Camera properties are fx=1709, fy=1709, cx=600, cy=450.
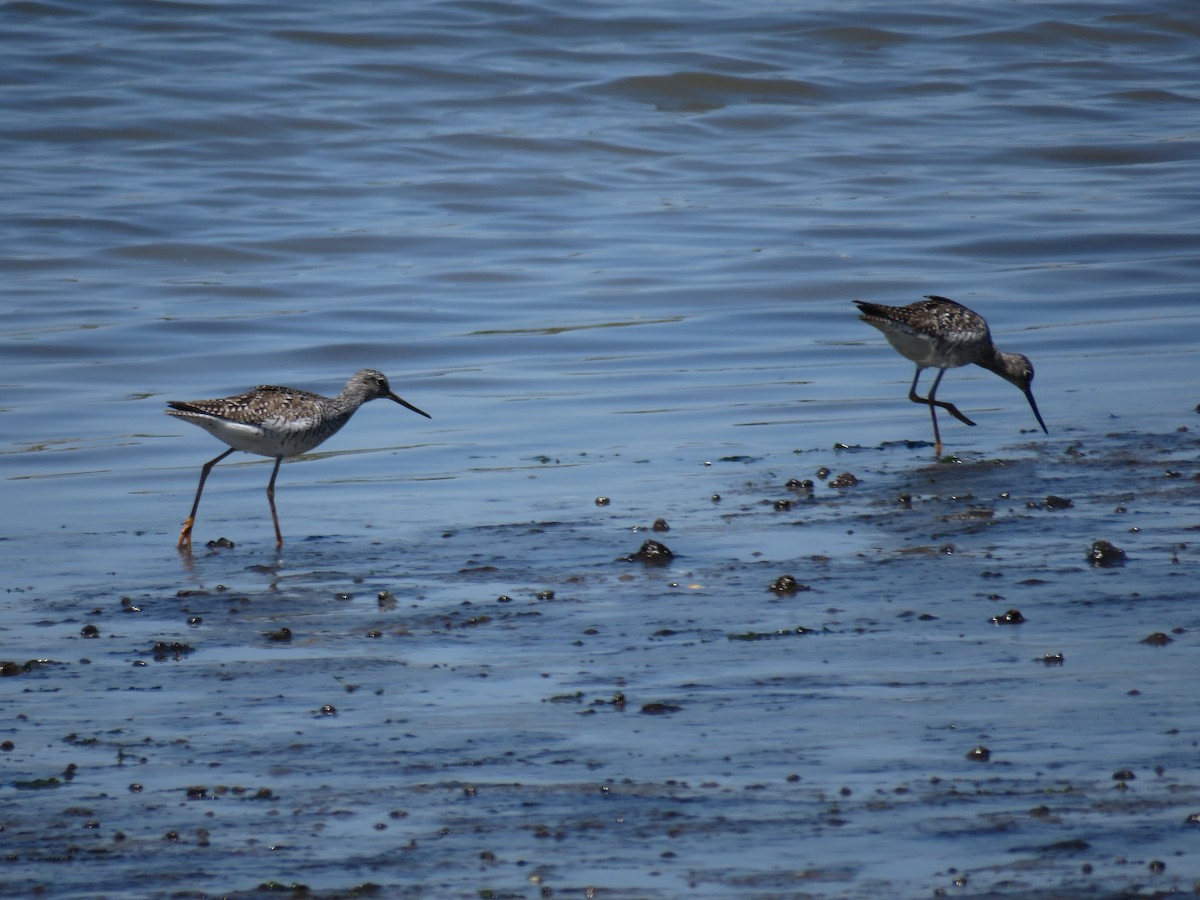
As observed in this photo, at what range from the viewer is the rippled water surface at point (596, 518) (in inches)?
187

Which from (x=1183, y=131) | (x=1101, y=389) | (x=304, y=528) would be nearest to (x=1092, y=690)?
(x=304, y=528)

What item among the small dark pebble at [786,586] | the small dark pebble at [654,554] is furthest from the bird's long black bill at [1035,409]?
the small dark pebble at [786,586]

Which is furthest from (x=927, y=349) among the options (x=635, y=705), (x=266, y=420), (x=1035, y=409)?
(x=635, y=705)

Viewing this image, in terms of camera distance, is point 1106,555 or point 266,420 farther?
point 266,420

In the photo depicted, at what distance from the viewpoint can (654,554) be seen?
7.75 metres

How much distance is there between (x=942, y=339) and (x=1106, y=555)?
4.37 meters

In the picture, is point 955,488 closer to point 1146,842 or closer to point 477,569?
point 477,569

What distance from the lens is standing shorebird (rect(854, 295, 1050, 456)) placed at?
448 inches

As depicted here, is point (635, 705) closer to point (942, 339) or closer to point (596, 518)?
point (596, 518)

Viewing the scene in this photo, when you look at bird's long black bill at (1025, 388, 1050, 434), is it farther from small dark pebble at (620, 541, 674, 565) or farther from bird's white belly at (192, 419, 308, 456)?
bird's white belly at (192, 419, 308, 456)

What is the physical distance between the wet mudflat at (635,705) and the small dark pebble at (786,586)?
18mm

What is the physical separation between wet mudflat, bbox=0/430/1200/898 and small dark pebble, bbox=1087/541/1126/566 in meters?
0.01

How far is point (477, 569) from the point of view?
7812mm

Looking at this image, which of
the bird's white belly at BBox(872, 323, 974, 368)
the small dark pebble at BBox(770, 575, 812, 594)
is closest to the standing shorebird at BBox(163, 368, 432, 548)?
the small dark pebble at BBox(770, 575, 812, 594)
